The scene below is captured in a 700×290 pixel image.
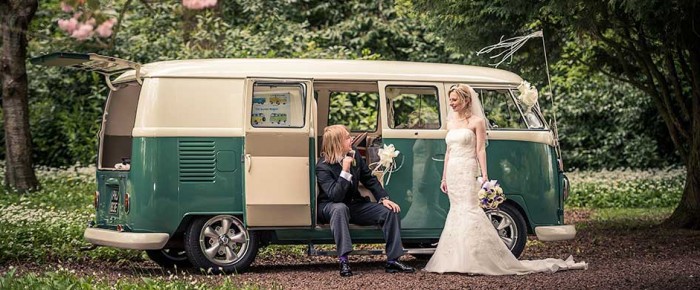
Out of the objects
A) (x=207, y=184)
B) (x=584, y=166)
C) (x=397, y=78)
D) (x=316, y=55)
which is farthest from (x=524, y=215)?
(x=584, y=166)

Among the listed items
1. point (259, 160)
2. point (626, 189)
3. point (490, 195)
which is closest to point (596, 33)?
point (490, 195)

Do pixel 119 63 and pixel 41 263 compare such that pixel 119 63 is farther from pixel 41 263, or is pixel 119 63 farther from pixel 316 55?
pixel 316 55

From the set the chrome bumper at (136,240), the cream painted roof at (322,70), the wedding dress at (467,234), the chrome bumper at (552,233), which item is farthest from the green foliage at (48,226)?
the chrome bumper at (552,233)

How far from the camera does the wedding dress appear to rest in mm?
11000

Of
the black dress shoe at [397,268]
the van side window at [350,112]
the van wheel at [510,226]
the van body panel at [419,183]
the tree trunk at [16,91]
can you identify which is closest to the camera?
the black dress shoe at [397,268]

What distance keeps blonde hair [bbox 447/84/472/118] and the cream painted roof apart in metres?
0.53

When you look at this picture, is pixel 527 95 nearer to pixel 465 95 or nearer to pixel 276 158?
pixel 465 95

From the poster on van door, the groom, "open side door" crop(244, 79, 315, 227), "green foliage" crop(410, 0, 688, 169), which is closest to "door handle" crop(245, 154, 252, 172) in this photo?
"open side door" crop(244, 79, 315, 227)

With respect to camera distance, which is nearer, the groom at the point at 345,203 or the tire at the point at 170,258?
the groom at the point at 345,203

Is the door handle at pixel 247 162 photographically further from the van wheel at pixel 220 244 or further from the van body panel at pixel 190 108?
the van wheel at pixel 220 244

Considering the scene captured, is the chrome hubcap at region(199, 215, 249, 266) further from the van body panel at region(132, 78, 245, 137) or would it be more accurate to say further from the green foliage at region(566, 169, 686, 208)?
the green foliage at region(566, 169, 686, 208)

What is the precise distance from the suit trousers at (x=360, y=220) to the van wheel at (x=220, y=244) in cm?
77

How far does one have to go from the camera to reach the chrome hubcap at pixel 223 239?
438 inches

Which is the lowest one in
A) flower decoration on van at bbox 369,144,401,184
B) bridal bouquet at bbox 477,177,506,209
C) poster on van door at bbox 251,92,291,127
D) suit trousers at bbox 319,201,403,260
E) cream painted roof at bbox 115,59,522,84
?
suit trousers at bbox 319,201,403,260
